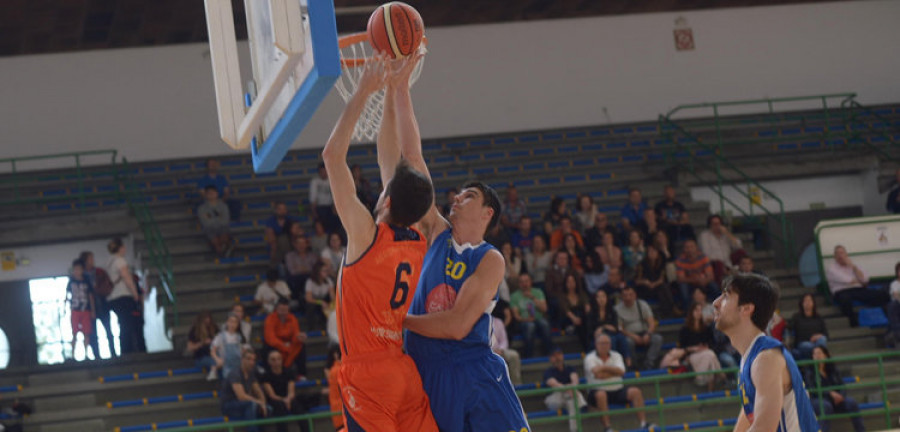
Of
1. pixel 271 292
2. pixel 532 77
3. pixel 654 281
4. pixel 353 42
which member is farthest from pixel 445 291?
pixel 532 77

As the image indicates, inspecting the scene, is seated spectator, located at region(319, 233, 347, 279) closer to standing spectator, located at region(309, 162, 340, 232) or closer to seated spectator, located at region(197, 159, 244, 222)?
standing spectator, located at region(309, 162, 340, 232)

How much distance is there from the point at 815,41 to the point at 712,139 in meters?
3.30

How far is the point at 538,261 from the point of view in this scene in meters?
15.0

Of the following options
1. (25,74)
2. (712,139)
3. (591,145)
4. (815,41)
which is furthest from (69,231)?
(815,41)

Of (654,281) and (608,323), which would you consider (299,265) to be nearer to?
(608,323)

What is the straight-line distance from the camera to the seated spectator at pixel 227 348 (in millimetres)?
12406

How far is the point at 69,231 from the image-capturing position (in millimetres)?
15977

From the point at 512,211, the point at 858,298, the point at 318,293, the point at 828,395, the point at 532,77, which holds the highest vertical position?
the point at 532,77

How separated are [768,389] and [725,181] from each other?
14025 mm

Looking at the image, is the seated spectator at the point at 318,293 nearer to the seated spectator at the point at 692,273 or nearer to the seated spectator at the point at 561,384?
the seated spectator at the point at 561,384

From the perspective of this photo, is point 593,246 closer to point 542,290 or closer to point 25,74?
point 542,290

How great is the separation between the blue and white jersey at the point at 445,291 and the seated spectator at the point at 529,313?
8.60m

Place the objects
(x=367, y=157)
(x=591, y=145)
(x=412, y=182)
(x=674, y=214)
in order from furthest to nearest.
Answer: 1. (x=591, y=145)
2. (x=367, y=157)
3. (x=674, y=214)
4. (x=412, y=182)

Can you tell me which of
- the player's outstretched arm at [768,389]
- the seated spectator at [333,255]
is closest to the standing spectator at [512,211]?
the seated spectator at [333,255]
